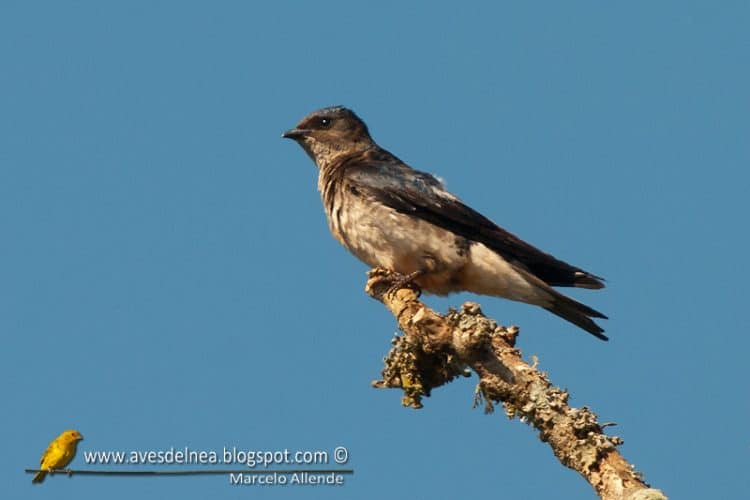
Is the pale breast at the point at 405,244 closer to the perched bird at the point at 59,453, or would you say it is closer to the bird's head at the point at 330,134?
the bird's head at the point at 330,134

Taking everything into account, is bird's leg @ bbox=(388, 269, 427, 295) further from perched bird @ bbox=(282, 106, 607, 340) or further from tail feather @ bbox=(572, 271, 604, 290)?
tail feather @ bbox=(572, 271, 604, 290)

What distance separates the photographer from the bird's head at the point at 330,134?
12453 millimetres

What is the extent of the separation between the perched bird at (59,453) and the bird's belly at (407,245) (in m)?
3.40

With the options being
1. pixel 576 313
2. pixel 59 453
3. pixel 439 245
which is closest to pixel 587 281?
pixel 576 313

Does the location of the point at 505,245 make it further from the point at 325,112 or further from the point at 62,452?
the point at 62,452

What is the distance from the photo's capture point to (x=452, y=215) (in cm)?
1067

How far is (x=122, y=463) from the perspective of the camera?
24.6 ft

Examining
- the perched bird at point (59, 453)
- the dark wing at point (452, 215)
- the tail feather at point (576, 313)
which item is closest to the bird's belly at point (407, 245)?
the dark wing at point (452, 215)

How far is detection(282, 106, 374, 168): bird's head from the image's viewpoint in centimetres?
1245

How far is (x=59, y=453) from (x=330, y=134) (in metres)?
5.77

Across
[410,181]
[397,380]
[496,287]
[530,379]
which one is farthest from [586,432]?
[410,181]

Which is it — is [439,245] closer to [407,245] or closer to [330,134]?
[407,245]

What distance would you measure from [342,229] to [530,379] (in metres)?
4.56

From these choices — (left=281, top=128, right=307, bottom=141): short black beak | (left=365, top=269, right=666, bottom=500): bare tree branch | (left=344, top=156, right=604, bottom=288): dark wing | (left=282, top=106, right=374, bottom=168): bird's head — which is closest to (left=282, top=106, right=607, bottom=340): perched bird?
(left=344, top=156, right=604, bottom=288): dark wing
